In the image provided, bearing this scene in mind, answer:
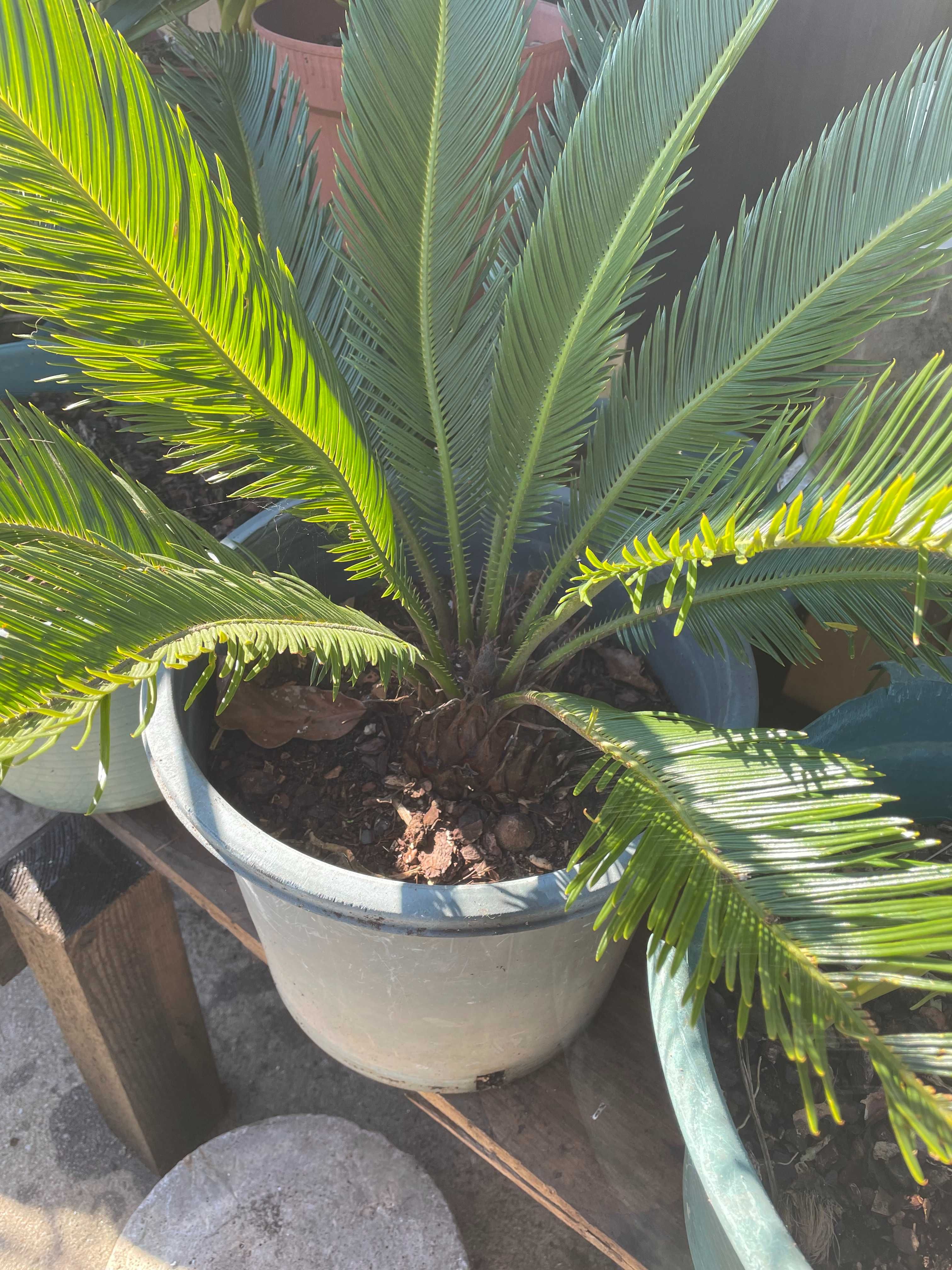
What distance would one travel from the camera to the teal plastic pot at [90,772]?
3.13 ft

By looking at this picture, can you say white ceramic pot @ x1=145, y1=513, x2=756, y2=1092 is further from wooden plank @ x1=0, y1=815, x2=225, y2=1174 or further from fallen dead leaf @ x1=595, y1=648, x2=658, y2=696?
wooden plank @ x1=0, y1=815, x2=225, y2=1174

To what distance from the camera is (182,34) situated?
0.87m

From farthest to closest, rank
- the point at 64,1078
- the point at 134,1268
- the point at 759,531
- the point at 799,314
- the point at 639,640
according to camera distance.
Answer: the point at 64,1078, the point at 134,1268, the point at 639,640, the point at 799,314, the point at 759,531

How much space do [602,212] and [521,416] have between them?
16 centimetres

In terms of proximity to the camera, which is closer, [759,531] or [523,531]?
[759,531]

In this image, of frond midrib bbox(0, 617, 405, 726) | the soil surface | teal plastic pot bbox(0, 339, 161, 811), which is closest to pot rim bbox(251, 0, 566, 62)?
teal plastic pot bbox(0, 339, 161, 811)

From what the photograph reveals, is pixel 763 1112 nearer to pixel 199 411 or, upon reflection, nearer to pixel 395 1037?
pixel 395 1037

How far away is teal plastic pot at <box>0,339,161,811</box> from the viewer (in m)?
0.95

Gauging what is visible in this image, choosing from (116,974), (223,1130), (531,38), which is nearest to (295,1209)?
(223,1130)

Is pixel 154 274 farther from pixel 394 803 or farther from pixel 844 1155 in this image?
pixel 844 1155

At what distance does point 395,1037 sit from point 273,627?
442mm

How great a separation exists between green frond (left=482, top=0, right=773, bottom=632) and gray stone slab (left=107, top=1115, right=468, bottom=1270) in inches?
34.8

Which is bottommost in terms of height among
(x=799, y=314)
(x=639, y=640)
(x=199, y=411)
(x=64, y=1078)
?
(x=64, y=1078)

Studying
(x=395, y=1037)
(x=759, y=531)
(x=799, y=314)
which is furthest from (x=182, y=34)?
(x=395, y=1037)
